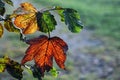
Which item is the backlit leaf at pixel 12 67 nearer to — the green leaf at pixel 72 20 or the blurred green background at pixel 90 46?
the green leaf at pixel 72 20

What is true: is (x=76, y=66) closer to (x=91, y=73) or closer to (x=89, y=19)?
(x=91, y=73)

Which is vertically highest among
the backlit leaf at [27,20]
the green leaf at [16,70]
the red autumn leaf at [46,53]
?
the backlit leaf at [27,20]

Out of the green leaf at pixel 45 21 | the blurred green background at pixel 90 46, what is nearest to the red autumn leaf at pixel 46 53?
the green leaf at pixel 45 21

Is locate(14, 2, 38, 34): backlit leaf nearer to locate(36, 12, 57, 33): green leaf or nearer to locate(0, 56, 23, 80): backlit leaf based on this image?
locate(36, 12, 57, 33): green leaf

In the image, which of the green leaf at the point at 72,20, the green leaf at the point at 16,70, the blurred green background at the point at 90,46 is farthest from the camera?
the blurred green background at the point at 90,46

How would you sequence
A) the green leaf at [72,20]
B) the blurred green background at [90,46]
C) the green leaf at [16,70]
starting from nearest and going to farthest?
the green leaf at [72,20] → the green leaf at [16,70] → the blurred green background at [90,46]

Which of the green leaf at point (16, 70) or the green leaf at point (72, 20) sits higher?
the green leaf at point (72, 20)
